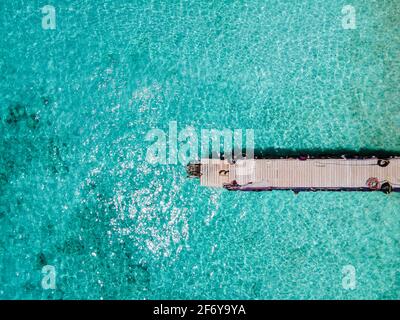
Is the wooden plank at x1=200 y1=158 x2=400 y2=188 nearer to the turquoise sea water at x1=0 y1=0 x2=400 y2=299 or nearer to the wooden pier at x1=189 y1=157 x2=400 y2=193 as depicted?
the wooden pier at x1=189 y1=157 x2=400 y2=193

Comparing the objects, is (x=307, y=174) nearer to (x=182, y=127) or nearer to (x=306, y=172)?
(x=306, y=172)

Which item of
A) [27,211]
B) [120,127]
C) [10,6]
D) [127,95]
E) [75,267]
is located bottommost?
[75,267]

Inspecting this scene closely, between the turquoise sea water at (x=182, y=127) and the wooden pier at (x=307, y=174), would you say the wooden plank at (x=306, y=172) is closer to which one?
the wooden pier at (x=307, y=174)

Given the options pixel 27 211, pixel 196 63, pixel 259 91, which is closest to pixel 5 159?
pixel 27 211

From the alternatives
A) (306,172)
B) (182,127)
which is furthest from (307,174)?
(182,127)

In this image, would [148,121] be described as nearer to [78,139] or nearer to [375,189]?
[78,139]

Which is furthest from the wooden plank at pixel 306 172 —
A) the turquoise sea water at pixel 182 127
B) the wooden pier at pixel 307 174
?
the turquoise sea water at pixel 182 127
